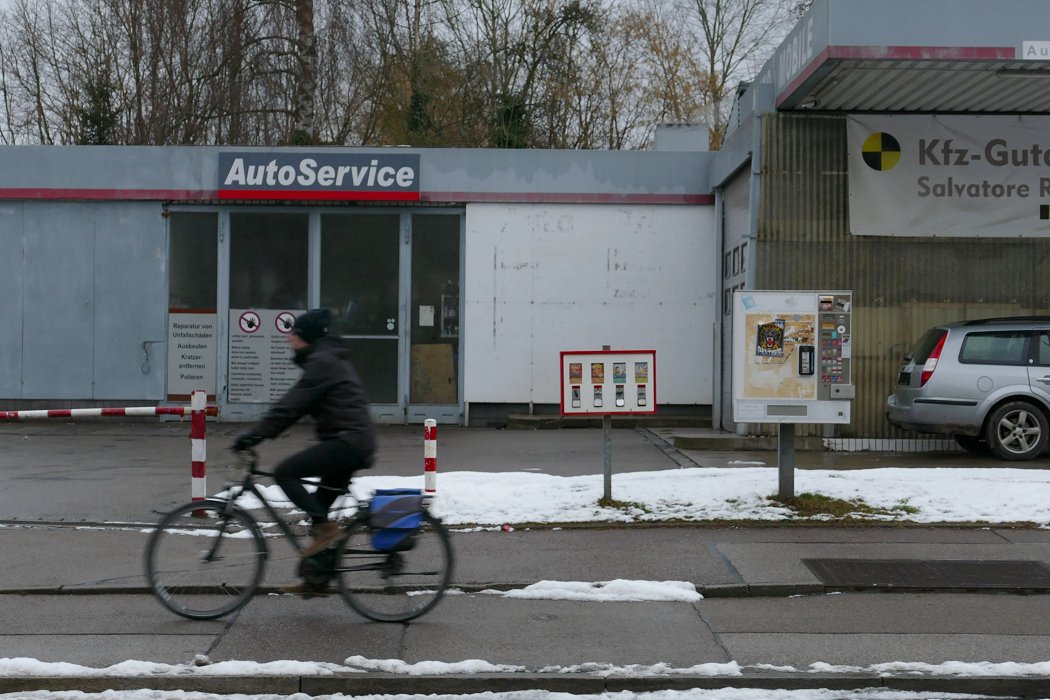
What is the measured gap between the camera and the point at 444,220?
18.4 m

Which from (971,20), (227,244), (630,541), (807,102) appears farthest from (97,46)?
(630,541)

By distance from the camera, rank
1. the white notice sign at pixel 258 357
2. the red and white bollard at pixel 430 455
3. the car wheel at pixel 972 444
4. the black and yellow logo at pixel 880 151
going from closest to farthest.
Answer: the red and white bollard at pixel 430 455 < the car wheel at pixel 972 444 < the black and yellow logo at pixel 880 151 < the white notice sign at pixel 258 357

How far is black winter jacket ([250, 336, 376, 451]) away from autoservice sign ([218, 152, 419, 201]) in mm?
11795

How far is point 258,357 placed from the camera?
1828 cm

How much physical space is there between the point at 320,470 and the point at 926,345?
9.17 meters

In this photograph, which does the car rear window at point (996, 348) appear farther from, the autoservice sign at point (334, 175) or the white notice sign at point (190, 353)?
the white notice sign at point (190, 353)

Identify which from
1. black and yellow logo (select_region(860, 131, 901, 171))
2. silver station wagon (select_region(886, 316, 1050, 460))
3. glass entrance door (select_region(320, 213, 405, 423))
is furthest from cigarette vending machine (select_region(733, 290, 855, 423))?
glass entrance door (select_region(320, 213, 405, 423))

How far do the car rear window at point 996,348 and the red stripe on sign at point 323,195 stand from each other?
8.69 m

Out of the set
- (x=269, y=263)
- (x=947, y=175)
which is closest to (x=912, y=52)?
(x=947, y=175)

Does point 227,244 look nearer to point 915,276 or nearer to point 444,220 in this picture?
point 444,220

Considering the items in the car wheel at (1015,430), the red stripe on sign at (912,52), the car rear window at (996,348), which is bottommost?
the car wheel at (1015,430)

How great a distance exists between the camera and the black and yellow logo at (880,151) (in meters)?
14.8

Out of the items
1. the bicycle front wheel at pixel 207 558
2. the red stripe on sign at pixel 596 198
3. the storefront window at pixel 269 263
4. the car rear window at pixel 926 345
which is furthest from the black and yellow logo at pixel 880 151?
the bicycle front wheel at pixel 207 558

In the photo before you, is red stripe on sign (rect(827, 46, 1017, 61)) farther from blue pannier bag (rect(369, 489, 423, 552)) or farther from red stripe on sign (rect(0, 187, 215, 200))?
red stripe on sign (rect(0, 187, 215, 200))
